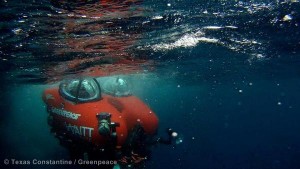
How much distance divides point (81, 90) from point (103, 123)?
2914 mm

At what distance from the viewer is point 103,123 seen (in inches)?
360

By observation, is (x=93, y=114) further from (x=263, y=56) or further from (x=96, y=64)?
(x=263, y=56)

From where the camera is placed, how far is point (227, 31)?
37.9 feet

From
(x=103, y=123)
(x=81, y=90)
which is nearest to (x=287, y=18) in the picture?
(x=103, y=123)

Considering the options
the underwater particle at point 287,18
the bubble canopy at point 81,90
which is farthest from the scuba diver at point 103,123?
the underwater particle at point 287,18

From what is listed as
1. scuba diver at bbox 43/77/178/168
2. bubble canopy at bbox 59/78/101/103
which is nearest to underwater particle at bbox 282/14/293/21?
scuba diver at bbox 43/77/178/168

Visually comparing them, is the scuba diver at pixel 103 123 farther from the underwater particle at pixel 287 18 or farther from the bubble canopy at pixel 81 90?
the underwater particle at pixel 287 18

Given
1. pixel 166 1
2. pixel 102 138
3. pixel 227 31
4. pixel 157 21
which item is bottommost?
pixel 102 138

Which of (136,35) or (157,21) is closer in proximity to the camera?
(157,21)

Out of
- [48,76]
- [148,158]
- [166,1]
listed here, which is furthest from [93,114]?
[48,76]

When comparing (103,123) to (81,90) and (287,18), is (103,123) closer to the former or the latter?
(81,90)

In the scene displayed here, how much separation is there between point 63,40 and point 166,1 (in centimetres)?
533

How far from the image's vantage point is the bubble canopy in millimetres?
11078

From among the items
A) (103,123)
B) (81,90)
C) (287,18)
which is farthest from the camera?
(81,90)
